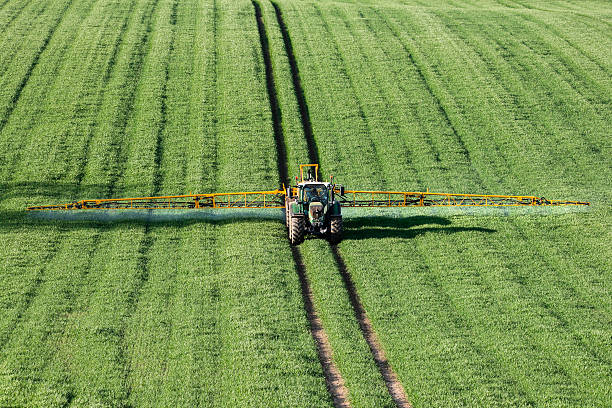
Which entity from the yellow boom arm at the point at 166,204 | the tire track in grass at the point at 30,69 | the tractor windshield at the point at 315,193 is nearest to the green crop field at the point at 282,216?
the tire track in grass at the point at 30,69

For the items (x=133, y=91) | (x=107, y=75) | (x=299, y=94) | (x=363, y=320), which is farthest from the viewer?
(x=107, y=75)

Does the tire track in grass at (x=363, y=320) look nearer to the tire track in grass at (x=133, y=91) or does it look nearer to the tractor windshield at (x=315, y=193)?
the tractor windshield at (x=315, y=193)

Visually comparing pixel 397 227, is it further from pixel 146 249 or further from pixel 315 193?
pixel 146 249

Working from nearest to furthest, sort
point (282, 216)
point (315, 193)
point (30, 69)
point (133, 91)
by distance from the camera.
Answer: point (315, 193) < point (282, 216) < point (133, 91) < point (30, 69)

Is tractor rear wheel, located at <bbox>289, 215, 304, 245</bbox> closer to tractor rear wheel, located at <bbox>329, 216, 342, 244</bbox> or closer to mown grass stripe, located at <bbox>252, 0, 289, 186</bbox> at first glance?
tractor rear wheel, located at <bbox>329, 216, 342, 244</bbox>

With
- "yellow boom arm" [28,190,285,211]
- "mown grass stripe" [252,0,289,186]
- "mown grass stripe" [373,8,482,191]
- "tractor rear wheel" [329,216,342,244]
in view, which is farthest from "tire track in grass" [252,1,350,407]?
"mown grass stripe" [373,8,482,191]

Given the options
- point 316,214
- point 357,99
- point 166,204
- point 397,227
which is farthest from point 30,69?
point 397,227
